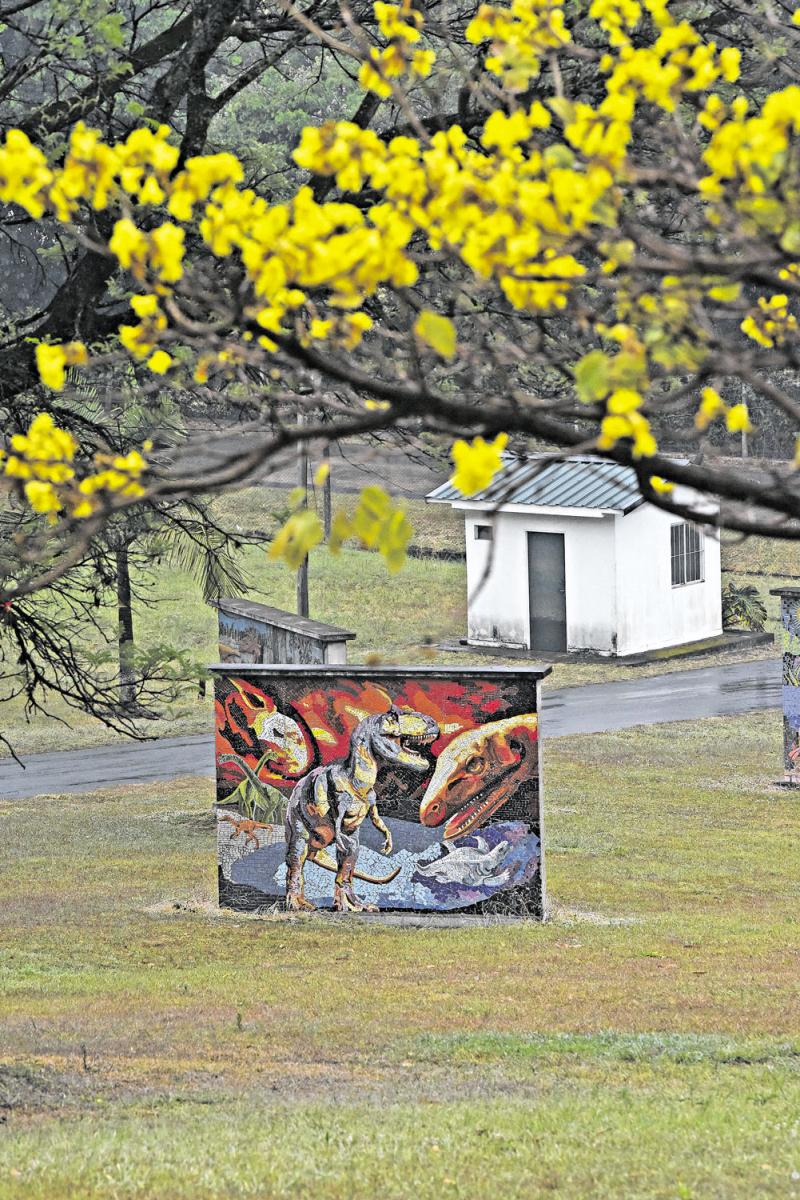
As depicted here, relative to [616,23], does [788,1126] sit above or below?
below

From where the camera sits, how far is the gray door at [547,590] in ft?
117

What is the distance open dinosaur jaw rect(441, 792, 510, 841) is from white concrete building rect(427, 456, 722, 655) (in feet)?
70.6

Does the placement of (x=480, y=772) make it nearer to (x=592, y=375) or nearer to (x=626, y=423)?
(x=626, y=423)

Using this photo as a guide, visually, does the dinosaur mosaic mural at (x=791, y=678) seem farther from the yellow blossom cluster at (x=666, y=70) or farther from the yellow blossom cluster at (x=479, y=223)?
the yellow blossom cluster at (x=479, y=223)

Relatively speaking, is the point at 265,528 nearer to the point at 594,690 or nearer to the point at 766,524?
the point at 594,690

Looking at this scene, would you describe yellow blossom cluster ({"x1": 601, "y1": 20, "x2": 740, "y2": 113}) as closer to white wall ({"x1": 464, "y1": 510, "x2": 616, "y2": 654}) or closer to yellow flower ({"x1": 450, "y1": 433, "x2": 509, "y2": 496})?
yellow flower ({"x1": 450, "y1": 433, "x2": 509, "y2": 496})

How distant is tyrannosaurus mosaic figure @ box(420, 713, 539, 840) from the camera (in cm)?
1286

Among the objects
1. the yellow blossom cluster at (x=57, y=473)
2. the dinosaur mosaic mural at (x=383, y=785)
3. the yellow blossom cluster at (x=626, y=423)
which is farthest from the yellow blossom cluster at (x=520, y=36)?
the dinosaur mosaic mural at (x=383, y=785)

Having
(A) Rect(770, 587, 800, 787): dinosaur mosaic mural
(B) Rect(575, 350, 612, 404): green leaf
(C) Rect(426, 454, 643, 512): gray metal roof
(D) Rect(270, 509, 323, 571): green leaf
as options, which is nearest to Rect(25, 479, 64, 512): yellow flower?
(D) Rect(270, 509, 323, 571): green leaf

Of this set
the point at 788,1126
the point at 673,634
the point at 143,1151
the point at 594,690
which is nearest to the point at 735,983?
the point at 788,1126

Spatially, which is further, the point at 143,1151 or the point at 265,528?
the point at 265,528

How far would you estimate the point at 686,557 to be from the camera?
120 ft

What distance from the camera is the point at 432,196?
13.3ft

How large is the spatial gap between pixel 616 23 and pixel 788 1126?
4.80 meters
